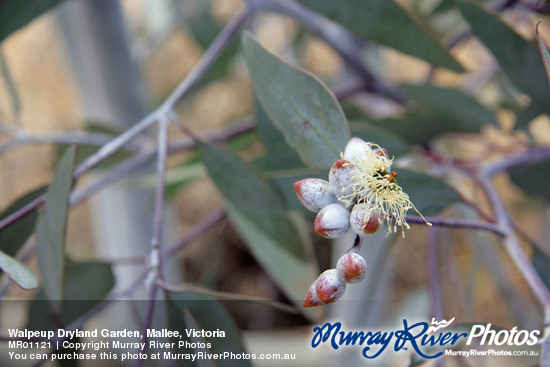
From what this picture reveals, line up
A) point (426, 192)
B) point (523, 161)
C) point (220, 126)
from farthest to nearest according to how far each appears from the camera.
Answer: point (220, 126) < point (523, 161) < point (426, 192)

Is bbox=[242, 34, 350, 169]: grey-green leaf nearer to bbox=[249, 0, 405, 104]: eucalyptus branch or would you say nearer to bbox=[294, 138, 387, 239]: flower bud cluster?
bbox=[294, 138, 387, 239]: flower bud cluster

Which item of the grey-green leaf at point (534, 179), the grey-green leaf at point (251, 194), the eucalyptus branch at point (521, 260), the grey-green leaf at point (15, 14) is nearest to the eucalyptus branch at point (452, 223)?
the eucalyptus branch at point (521, 260)

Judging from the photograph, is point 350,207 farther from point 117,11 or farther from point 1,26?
point 117,11

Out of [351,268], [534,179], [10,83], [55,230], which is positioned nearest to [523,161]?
[534,179]

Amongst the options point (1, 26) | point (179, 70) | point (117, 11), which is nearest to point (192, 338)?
point (1, 26)

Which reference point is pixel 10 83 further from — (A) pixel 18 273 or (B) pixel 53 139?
(A) pixel 18 273
